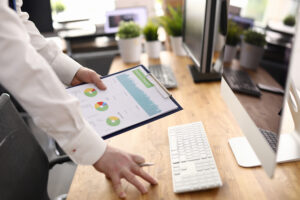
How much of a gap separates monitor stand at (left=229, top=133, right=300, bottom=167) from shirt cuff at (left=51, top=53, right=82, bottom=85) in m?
0.67

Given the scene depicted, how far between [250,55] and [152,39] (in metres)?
1.10

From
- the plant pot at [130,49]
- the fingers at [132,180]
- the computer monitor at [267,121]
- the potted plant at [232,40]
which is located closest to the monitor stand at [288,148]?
the computer monitor at [267,121]

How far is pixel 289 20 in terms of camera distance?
1.74 ft

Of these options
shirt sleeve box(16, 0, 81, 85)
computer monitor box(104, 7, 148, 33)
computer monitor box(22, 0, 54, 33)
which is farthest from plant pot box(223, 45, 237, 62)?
computer monitor box(22, 0, 54, 33)

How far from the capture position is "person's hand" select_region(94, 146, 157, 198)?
2.34 feet

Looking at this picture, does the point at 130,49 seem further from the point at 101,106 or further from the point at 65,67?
the point at 101,106

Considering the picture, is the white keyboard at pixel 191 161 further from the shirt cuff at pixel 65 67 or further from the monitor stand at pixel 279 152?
the shirt cuff at pixel 65 67

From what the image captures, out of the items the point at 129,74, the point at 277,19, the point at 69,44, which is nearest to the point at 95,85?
the point at 129,74

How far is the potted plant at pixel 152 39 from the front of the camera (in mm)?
1748

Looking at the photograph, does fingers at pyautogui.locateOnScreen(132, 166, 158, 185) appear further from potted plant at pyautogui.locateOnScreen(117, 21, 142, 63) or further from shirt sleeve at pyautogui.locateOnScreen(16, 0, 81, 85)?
potted plant at pyautogui.locateOnScreen(117, 21, 142, 63)

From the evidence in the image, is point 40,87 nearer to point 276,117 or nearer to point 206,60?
point 276,117

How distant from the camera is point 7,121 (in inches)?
36.1

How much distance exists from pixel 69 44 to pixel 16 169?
1549mm

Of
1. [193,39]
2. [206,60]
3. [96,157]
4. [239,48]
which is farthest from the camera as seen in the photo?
[193,39]
